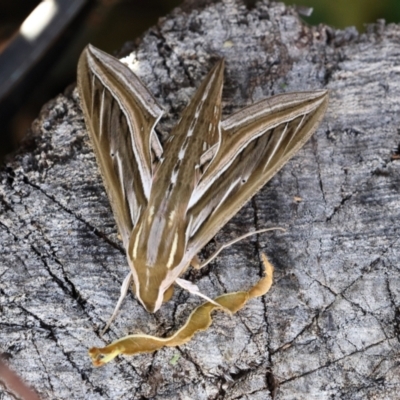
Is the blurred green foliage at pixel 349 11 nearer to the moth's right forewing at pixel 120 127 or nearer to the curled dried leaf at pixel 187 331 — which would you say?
the moth's right forewing at pixel 120 127

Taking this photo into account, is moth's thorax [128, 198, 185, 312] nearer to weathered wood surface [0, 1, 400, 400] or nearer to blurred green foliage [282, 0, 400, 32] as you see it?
weathered wood surface [0, 1, 400, 400]

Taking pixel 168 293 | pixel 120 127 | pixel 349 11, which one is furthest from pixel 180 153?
pixel 349 11

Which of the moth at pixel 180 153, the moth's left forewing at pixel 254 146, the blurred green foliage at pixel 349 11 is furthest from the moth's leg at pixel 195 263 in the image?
the blurred green foliage at pixel 349 11

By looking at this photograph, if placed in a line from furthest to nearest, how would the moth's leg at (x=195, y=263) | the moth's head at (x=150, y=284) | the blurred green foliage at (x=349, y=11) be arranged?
1. the blurred green foliage at (x=349, y=11)
2. the moth's leg at (x=195, y=263)
3. the moth's head at (x=150, y=284)

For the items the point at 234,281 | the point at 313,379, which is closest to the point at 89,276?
the point at 234,281

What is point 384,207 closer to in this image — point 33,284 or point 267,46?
point 267,46

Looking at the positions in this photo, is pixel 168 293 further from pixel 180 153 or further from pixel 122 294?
pixel 180 153

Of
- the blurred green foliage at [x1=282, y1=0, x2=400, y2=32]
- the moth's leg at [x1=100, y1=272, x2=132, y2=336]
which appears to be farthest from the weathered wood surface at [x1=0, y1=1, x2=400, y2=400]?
the blurred green foliage at [x1=282, y1=0, x2=400, y2=32]
